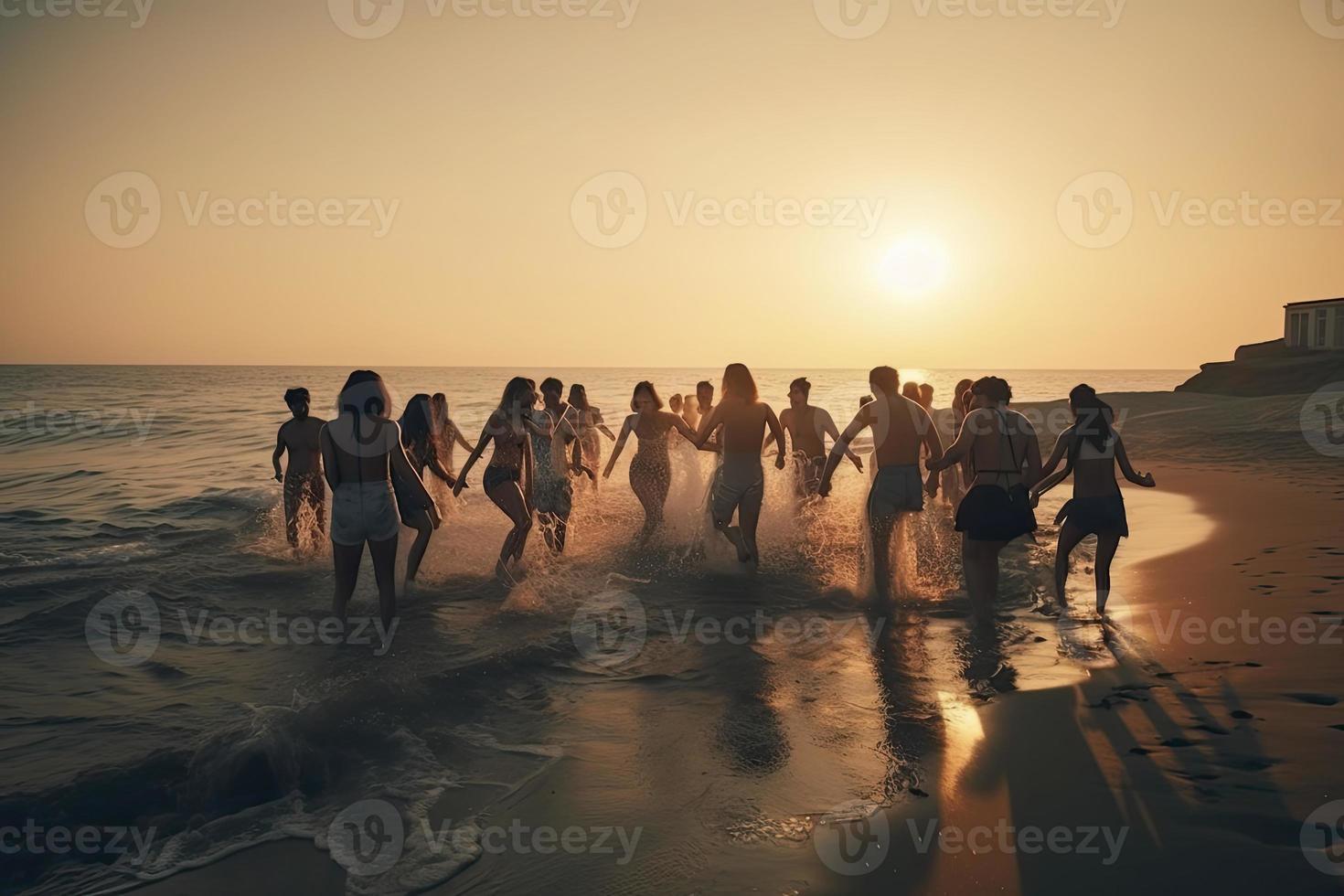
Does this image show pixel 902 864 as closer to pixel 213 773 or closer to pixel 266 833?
pixel 266 833

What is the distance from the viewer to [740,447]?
9266mm

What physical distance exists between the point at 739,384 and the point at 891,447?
1919 mm

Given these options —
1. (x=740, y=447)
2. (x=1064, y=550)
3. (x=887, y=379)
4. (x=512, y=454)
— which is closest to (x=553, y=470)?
(x=512, y=454)

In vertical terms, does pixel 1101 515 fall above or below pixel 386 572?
above

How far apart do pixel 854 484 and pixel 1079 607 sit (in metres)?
10.2

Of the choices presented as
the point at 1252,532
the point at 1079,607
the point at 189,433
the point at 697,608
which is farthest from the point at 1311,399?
the point at 189,433

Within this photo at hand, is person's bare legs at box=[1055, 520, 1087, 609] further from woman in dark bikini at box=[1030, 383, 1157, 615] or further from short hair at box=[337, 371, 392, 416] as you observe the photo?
short hair at box=[337, 371, 392, 416]

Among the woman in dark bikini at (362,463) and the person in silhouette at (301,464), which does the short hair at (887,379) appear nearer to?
the woman in dark bikini at (362,463)

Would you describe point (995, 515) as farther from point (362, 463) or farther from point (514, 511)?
point (362, 463)

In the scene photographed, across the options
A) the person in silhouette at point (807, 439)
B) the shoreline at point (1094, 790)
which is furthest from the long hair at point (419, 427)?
the person in silhouette at point (807, 439)

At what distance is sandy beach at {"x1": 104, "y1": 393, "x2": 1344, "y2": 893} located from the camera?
3646 mm

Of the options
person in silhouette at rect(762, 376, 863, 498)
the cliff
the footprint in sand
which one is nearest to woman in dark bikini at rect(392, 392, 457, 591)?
person in silhouette at rect(762, 376, 863, 498)

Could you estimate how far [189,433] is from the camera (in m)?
32.0

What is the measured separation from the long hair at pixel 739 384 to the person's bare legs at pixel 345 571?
4.12 metres
